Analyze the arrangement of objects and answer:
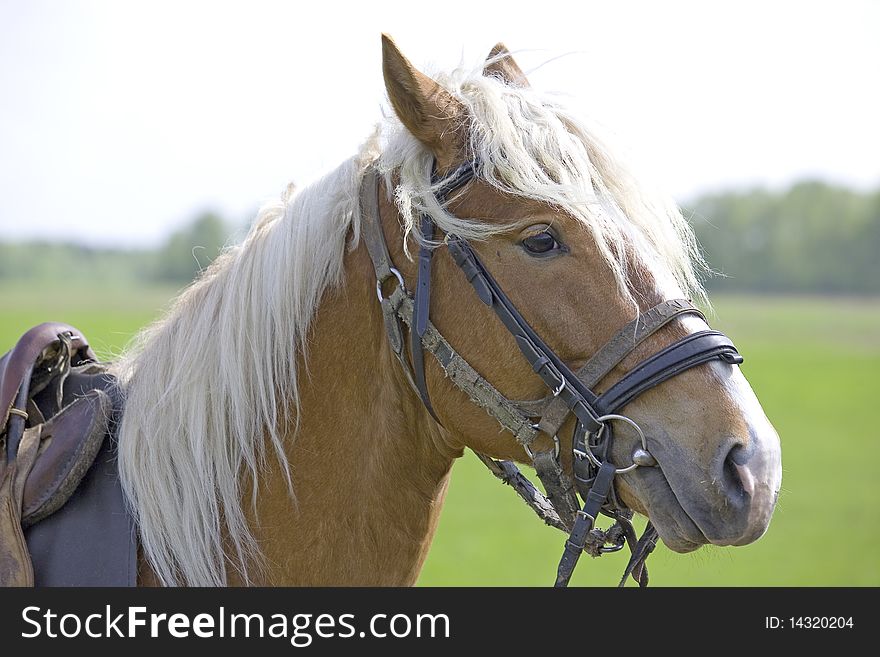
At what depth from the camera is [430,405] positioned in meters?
2.54

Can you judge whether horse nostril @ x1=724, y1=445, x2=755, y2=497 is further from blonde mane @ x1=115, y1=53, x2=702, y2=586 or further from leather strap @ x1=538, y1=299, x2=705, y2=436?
blonde mane @ x1=115, y1=53, x2=702, y2=586

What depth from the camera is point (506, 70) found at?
2.90 m

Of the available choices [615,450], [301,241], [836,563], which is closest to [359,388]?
[301,241]

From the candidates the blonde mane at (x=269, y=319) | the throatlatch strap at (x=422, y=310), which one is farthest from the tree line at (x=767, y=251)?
the throatlatch strap at (x=422, y=310)

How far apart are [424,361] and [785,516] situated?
15.6 meters

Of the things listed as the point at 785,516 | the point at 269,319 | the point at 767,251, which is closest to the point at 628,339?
the point at 269,319

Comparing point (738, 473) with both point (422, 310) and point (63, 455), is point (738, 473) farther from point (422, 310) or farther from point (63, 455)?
point (63, 455)

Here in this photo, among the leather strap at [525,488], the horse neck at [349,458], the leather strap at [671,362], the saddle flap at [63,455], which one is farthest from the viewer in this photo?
the leather strap at [525,488]

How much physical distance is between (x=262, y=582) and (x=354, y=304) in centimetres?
96

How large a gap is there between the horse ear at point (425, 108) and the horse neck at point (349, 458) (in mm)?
437

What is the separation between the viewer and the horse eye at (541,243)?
7.86ft

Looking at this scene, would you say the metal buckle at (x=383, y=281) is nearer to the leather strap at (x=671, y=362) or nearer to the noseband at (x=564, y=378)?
the noseband at (x=564, y=378)
